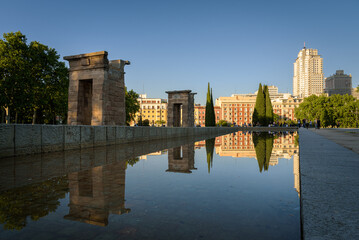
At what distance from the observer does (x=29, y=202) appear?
2756mm

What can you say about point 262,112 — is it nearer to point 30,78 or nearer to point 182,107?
point 182,107

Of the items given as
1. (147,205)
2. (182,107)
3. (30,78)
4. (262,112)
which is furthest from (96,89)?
(262,112)

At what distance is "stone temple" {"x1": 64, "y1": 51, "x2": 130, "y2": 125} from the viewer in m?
12.7

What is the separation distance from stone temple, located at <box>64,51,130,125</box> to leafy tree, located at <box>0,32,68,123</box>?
14.5 m

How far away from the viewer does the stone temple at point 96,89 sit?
12.7m

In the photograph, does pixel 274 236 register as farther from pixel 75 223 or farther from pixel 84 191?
pixel 84 191

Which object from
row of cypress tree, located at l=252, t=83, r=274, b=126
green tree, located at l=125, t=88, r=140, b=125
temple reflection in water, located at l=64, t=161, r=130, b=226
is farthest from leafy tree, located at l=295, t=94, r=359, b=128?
temple reflection in water, located at l=64, t=161, r=130, b=226

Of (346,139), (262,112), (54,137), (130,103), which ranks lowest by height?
(346,139)

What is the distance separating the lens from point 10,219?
2256mm

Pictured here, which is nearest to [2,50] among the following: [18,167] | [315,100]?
[18,167]

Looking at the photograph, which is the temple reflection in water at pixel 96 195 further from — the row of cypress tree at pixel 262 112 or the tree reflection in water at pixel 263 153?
the row of cypress tree at pixel 262 112

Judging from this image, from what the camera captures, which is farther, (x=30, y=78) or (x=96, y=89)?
(x=30, y=78)

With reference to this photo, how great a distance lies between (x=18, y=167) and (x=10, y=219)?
3.28 m

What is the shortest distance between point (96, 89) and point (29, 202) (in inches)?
420
